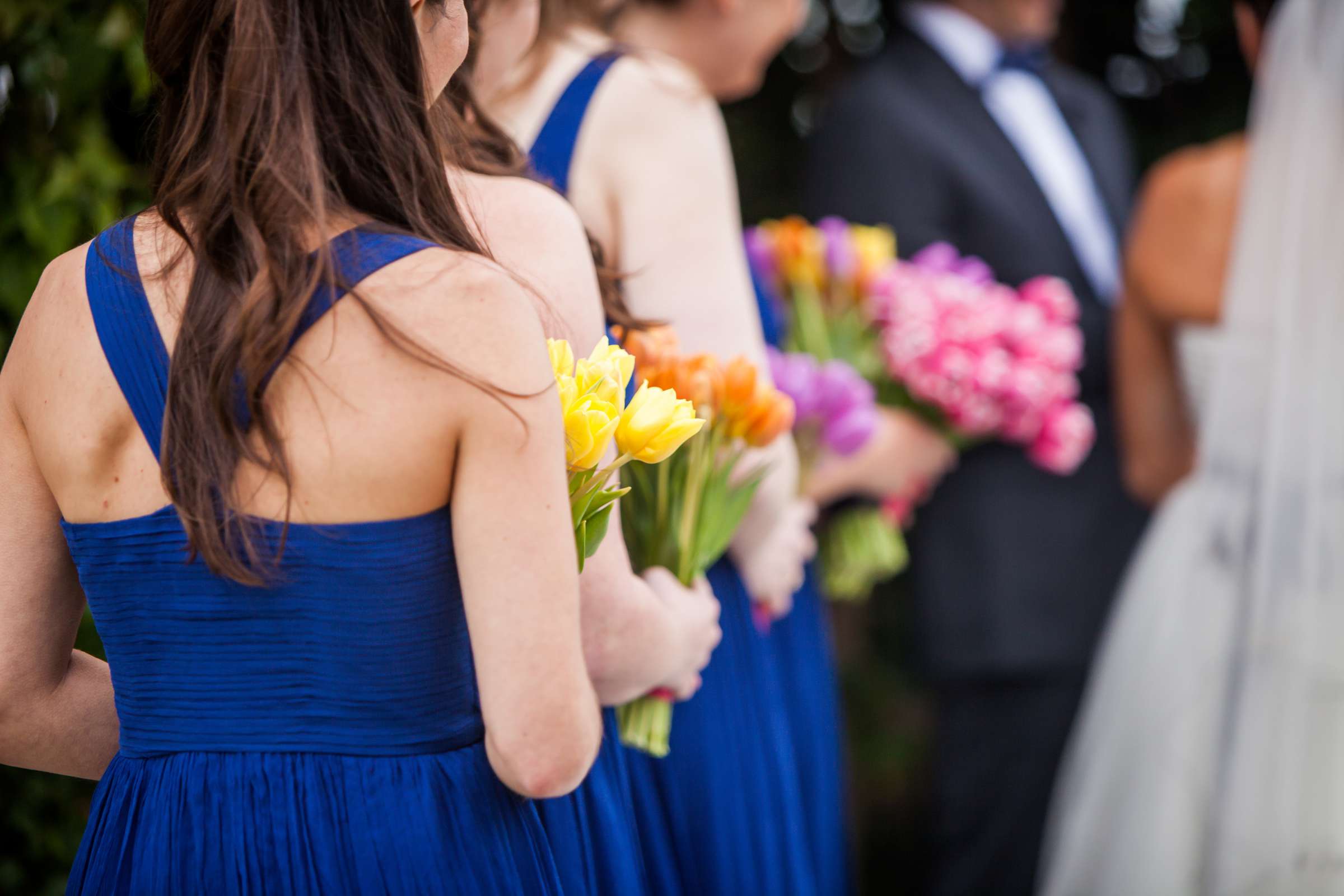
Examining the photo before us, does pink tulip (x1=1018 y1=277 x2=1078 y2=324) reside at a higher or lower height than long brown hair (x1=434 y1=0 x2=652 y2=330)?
lower

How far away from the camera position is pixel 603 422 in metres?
1.11

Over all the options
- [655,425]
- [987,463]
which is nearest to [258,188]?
[655,425]

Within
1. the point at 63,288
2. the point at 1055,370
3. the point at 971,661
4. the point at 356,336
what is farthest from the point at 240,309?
the point at 971,661

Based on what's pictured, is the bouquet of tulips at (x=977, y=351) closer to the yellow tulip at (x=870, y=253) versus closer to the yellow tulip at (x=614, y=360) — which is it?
the yellow tulip at (x=870, y=253)

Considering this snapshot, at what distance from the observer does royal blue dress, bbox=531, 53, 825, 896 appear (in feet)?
5.74

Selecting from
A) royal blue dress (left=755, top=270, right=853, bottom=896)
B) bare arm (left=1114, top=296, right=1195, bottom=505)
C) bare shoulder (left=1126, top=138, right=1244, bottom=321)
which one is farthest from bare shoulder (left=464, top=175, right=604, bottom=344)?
bare arm (left=1114, top=296, right=1195, bottom=505)

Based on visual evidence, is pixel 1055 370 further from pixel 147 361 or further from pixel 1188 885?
pixel 147 361

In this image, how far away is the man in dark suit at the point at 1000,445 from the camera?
2.90 metres

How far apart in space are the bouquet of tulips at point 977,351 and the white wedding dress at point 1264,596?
0.97ft

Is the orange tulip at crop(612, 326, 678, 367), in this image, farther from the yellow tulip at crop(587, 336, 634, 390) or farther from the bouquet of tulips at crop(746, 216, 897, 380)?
the bouquet of tulips at crop(746, 216, 897, 380)

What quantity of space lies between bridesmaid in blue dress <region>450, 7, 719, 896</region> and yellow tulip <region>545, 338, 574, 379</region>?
0.39 ft

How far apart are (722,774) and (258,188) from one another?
115cm

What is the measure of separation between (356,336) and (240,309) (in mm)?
94

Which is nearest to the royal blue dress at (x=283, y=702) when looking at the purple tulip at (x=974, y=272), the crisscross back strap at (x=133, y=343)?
the crisscross back strap at (x=133, y=343)
